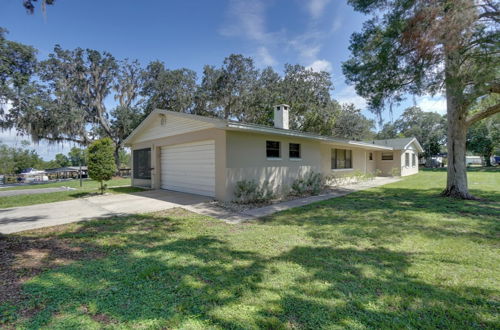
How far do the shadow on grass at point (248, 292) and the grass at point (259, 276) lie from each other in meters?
0.01

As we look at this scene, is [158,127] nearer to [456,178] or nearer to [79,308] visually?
[79,308]

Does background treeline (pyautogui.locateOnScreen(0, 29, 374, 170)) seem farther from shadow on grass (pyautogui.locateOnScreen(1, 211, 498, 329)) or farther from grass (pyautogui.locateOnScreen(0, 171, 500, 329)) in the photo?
shadow on grass (pyautogui.locateOnScreen(1, 211, 498, 329))

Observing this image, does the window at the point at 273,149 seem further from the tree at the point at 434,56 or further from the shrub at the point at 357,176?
the shrub at the point at 357,176

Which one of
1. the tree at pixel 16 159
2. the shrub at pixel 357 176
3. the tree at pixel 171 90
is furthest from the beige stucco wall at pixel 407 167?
the tree at pixel 16 159

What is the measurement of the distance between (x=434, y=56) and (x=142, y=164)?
45.1 feet

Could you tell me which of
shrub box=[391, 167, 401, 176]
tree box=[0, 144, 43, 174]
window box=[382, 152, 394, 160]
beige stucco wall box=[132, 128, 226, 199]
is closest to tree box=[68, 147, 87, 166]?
beige stucco wall box=[132, 128, 226, 199]

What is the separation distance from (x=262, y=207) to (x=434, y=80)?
7.04m

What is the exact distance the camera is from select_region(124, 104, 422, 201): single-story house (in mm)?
7898

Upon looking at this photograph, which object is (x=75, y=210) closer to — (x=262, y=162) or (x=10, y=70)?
(x=10, y=70)

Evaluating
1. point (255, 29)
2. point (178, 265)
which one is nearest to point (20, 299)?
point (178, 265)

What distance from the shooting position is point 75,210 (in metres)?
7.14

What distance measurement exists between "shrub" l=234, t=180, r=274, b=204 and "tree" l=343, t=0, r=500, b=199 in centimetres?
592

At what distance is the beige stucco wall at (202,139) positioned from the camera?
25.6 ft

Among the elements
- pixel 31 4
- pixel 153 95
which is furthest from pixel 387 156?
pixel 153 95
